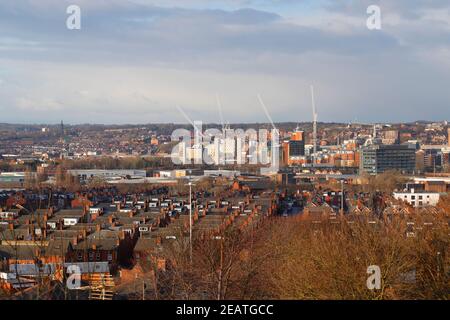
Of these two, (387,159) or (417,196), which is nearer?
(417,196)

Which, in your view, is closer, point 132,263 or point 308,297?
point 308,297

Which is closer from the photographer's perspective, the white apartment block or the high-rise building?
the white apartment block

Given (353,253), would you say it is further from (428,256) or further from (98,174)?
(98,174)

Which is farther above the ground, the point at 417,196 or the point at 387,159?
the point at 387,159

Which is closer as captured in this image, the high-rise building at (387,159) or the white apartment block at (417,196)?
the white apartment block at (417,196)
